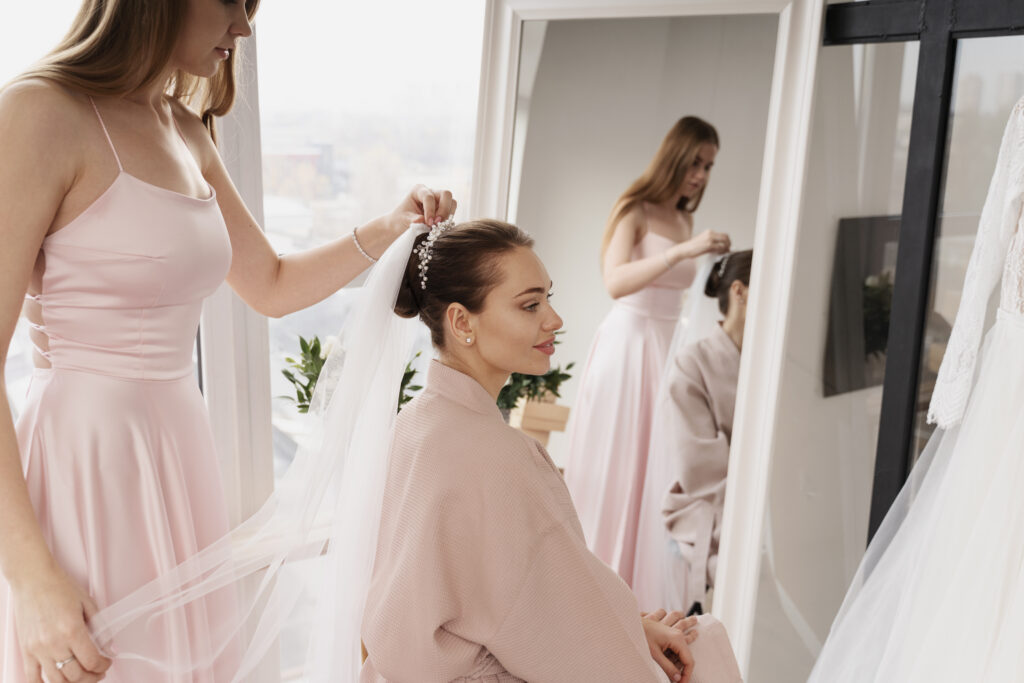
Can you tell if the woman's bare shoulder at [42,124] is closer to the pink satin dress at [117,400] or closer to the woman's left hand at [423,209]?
the pink satin dress at [117,400]

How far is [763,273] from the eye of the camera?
221 centimetres

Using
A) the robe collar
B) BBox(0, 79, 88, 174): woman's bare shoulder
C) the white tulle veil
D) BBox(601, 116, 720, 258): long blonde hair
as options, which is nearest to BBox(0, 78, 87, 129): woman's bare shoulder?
BBox(0, 79, 88, 174): woman's bare shoulder

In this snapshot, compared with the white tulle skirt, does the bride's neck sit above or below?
above

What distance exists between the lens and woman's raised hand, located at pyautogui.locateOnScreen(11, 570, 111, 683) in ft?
3.83

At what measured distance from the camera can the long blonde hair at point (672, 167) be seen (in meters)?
2.32

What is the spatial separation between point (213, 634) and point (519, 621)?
49 cm

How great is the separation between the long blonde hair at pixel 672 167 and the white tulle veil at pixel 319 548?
1.02m

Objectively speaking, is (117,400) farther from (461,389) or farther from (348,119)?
(348,119)

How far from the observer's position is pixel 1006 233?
5.74 ft

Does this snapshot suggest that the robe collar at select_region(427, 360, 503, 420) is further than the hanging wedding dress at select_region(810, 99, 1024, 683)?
No

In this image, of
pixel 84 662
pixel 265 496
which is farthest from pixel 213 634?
pixel 265 496

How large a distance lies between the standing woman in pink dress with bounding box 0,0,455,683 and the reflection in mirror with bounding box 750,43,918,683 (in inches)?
51.6

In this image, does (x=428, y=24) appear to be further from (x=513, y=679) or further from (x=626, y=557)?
(x=513, y=679)

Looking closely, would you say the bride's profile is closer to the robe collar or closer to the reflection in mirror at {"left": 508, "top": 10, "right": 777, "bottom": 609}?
the robe collar
